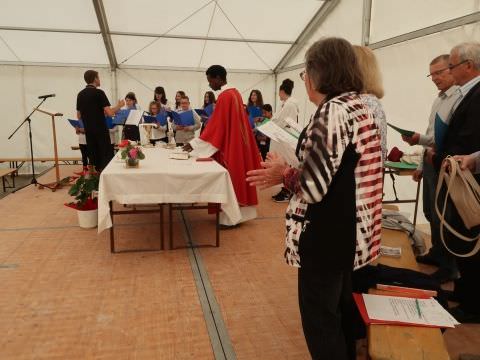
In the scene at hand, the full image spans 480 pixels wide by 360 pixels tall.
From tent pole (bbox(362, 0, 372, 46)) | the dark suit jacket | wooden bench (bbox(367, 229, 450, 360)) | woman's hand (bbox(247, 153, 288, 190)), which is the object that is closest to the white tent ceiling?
tent pole (bbox(362, 0, 372, 46))

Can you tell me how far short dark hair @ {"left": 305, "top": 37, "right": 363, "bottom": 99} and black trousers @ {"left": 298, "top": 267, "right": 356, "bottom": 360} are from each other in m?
0.59

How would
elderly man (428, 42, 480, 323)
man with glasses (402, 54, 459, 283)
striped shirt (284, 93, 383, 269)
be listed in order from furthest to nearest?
man with glasses (402, 54, 459, 283) < elderly man (428, 42, 480, 323) < striped shirt (284, 93, 383, 269)

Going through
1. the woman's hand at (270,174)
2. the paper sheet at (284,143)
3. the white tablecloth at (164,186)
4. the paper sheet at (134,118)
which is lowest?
the white tablecloth at (164,186)

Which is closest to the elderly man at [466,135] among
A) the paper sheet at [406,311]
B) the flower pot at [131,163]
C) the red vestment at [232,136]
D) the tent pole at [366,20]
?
the paper sheet at [406,311]

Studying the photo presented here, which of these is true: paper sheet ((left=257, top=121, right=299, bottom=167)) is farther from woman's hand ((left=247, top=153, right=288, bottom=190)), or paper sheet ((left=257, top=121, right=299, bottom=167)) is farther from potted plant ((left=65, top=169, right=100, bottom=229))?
potted plant ((left=65, top=169, right=100, bottom=229))

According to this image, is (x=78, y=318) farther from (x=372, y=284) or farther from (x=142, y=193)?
(x=372, y=284)

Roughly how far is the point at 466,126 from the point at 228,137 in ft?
6.83

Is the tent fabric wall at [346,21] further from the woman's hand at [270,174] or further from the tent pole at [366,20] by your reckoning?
the woman's hand at [270,174]

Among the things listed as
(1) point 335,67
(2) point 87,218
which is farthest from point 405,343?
(2) point 87,218

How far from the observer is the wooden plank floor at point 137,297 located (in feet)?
6.43

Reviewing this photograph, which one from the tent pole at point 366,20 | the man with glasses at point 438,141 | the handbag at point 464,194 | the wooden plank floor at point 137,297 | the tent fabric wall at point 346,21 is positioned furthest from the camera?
the tent fabric wall at point 346,21

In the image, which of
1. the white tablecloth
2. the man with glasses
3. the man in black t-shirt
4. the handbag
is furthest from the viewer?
the man in black t-shirt

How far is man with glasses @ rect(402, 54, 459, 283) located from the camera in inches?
95.3

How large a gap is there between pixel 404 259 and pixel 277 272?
0.99m
